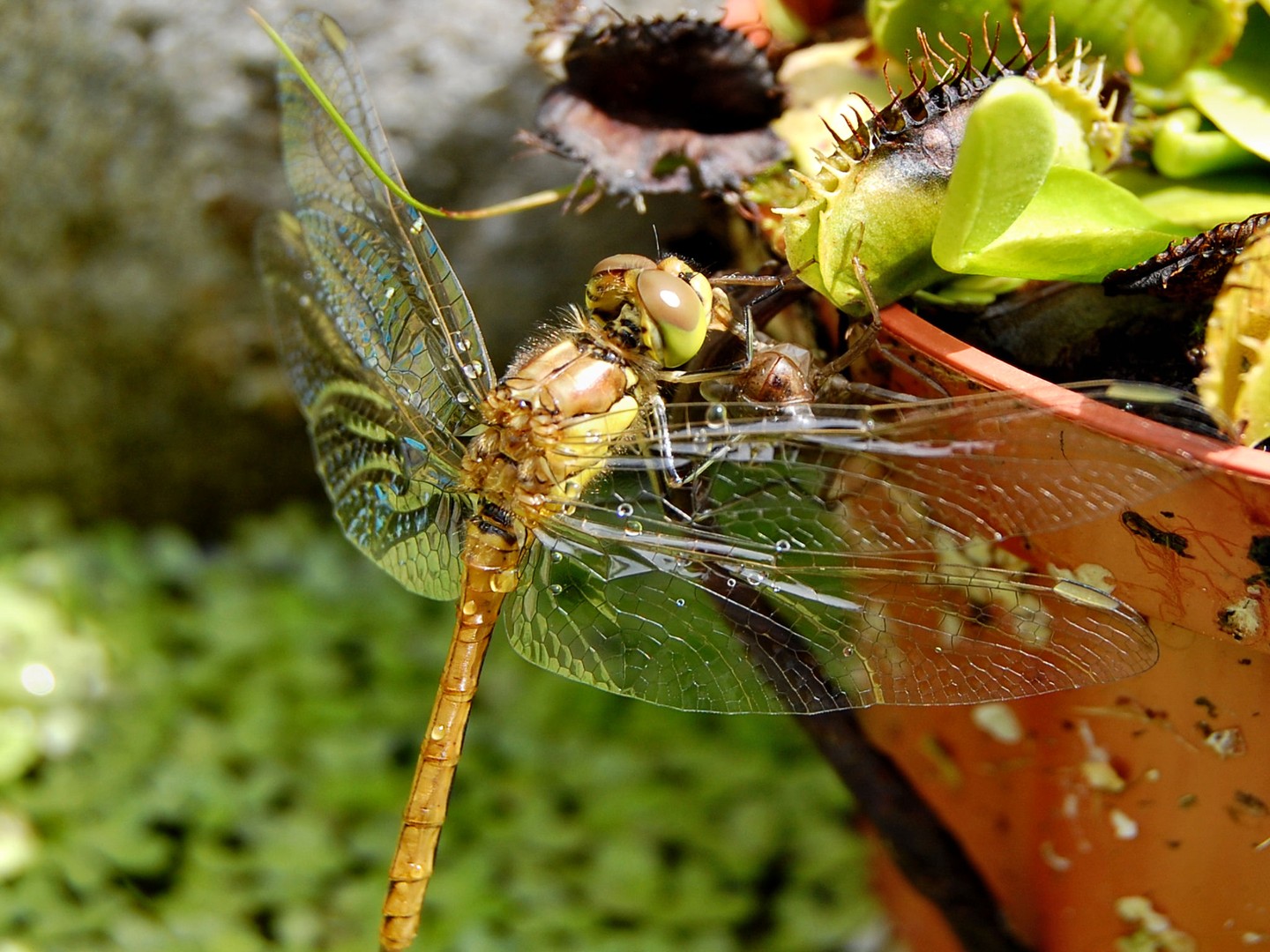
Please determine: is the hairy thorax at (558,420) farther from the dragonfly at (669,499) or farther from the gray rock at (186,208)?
the gray rock at (186,208)

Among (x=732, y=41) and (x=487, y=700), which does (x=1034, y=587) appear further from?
(x=487, y=700)

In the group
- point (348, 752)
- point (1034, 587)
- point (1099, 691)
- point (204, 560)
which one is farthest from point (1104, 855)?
point (204, 560)

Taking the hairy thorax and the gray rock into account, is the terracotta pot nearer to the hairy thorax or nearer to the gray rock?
the hairy thorax

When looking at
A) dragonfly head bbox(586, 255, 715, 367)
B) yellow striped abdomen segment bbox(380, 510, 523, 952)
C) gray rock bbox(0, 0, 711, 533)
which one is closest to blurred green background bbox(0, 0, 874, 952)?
gray rock bbox(0, 0, 711, 533)

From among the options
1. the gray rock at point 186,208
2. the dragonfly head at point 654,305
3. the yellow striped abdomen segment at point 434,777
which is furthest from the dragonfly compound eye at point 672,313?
the gray rock at point 186,208

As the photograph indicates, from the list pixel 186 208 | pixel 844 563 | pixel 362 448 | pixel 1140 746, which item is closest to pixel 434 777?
pixel 362 448

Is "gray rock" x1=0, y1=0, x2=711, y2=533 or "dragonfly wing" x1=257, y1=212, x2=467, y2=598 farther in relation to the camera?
"gray rock" x1=0, y1=0, x2=711, y2=533

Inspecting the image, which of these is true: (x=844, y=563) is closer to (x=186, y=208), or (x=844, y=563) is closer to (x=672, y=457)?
(x=672, y=457)

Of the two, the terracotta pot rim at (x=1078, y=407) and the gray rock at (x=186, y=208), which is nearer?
the terracotta pot rim at (x=1078, y=407)
